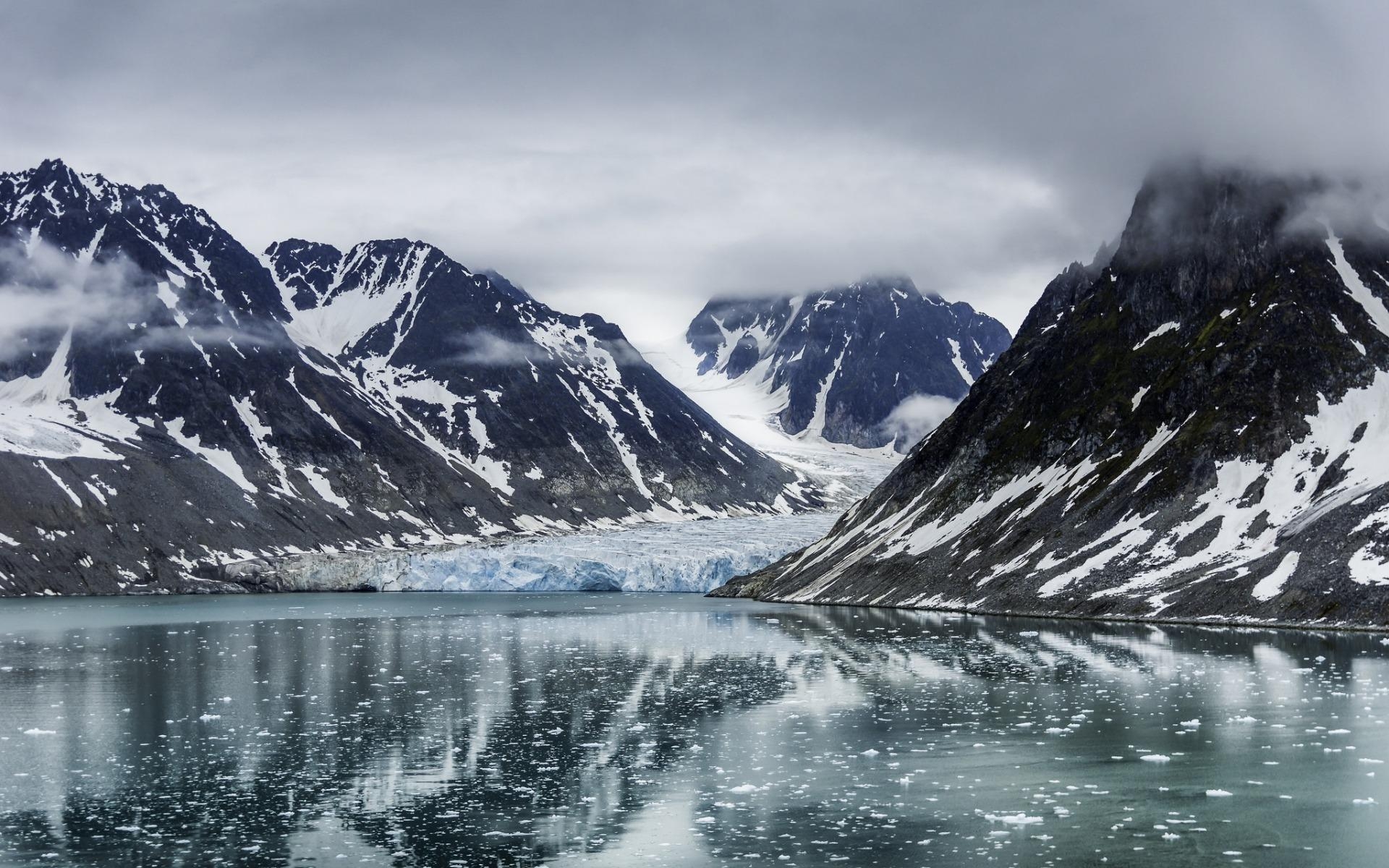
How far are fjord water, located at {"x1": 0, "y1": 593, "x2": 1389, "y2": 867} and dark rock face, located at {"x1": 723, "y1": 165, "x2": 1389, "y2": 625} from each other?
72.8ft

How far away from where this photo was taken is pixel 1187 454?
147125mm

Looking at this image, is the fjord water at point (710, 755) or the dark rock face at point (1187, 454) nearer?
the fjord water at point (710, 755)

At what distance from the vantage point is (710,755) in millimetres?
49406

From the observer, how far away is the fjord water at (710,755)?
35500 millimetres

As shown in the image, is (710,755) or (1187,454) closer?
(710,755)

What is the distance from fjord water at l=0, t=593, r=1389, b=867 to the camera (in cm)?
3550

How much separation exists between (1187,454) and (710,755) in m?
112

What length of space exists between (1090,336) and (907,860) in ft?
552

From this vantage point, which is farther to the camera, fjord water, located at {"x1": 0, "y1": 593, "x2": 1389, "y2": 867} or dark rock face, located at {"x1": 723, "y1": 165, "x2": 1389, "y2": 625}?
dark rock face, located at {"x1": 723, "y1": 165, "x2": 1389, "y2": 625}

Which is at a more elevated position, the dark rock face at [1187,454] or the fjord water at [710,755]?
the dark rock face at [1187,454]

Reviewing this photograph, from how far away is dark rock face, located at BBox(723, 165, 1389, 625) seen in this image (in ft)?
391

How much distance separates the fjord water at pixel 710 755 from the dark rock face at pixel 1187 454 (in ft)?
72.8

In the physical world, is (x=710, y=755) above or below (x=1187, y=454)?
below

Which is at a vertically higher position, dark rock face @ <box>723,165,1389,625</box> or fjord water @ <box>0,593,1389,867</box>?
dark rock face @ <box>723,165,1389,625</box>
